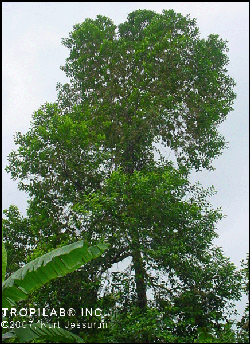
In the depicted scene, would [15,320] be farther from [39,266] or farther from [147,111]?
[147,111]

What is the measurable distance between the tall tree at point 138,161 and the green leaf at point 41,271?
2.26 metres

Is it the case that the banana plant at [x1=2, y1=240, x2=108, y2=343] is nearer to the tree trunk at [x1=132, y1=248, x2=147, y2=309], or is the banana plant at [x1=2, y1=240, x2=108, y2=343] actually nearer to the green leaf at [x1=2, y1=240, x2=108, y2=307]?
the green leaf at [x1=2, y1=240, x2=108, y2=307]

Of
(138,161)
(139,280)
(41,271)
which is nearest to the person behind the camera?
(41,271)

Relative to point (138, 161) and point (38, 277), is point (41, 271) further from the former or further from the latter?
point (138, 161)

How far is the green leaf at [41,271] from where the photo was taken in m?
7.31

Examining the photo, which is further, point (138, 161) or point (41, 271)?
point (138, 161)

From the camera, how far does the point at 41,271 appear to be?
24.1 feet

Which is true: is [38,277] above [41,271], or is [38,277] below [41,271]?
below

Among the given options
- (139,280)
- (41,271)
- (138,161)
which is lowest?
(139,280)

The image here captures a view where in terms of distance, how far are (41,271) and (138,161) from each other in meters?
6.89

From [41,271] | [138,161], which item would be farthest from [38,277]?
[138,161]

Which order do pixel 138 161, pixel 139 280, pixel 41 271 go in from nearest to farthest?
pixel 41 271
pixel 139 280
pixel 138 161

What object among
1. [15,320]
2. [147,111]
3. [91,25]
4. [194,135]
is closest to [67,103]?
[91,25]

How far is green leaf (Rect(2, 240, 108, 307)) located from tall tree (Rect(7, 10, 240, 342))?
226 centimetres
